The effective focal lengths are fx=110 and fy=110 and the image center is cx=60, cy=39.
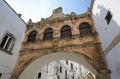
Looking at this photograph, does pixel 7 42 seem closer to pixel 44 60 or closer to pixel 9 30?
pixel 9 30

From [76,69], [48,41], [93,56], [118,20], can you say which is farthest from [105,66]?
[76,69]

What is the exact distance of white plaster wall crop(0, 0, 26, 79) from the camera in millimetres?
8195

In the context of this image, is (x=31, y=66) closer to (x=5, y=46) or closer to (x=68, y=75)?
(x=5, y=46)

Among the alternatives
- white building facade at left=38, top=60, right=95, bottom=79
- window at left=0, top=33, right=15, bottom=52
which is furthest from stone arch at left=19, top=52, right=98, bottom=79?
white building facade at left=38, top=60, right=95, bottom=79

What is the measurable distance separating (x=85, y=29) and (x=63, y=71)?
51.5 feet

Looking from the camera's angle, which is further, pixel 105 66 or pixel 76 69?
pixel 76 69

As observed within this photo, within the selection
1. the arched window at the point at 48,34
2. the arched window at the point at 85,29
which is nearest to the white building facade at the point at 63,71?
the arched window at the point at 48,34

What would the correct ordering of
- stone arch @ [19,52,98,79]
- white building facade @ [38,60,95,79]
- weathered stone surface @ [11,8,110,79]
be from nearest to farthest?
1. weathered stone surface @ [11,8,110,79]
2. stone arch @ [19,52,98,79]
3. white building facade @ [38,60,95,79]

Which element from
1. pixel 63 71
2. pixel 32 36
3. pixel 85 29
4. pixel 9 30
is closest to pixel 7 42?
pixel 9 30

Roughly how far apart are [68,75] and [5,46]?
63.5ft

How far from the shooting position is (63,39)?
953cm

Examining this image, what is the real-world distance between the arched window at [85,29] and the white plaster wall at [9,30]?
18.8 ft

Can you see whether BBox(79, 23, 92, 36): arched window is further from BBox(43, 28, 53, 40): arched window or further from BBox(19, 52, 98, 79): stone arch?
BBox(43, 28, 53, 40): arched window

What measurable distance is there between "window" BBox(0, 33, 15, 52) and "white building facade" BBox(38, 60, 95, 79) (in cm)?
767
